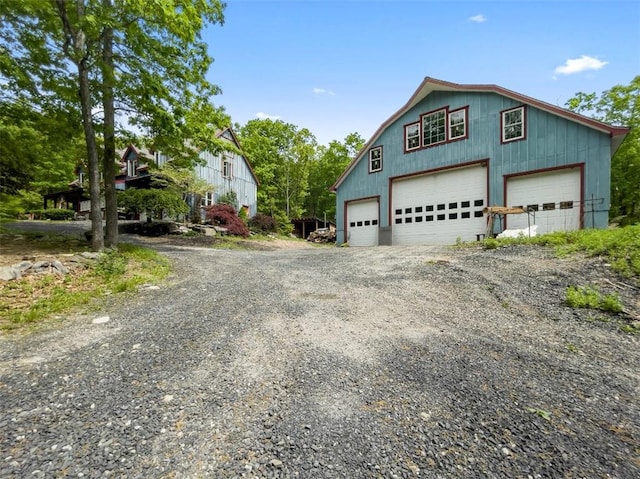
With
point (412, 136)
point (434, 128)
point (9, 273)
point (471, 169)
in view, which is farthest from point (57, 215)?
point (471, 169)

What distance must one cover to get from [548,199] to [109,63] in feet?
47.9

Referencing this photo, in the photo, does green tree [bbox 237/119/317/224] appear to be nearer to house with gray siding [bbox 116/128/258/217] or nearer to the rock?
house with gray siding [bbox 116/128/258/217]

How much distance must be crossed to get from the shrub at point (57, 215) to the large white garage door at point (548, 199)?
2965 centimetres

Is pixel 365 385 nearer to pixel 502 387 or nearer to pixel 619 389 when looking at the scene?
pixel 502 387

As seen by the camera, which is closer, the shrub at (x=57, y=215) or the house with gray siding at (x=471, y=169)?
the house with gray siding at (x=471, y=169)

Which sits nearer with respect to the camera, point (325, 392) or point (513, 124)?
point (325, 392)

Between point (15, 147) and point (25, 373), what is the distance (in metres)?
9.70

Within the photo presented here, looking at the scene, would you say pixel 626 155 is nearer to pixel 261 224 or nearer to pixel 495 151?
pixel 495 151

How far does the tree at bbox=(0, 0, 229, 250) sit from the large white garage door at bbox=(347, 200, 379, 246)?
958 cm

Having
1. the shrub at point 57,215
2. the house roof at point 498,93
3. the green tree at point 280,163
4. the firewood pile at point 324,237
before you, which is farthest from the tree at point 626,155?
the shrub at point 57,215

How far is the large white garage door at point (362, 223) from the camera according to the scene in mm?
15938

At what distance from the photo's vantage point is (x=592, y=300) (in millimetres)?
4246

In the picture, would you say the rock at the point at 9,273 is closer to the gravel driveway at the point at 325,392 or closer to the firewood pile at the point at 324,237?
the gravel driveway at the point at 325,392

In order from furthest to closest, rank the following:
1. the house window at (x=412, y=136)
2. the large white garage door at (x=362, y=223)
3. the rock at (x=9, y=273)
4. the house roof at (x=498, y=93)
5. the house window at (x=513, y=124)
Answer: the large white garage door at (x=362, y=223), the house window at (x=412, y=136), the house window at (x=513, y=124), the house roof at (x=498, y=93), the rock at (x=9, y=273)
